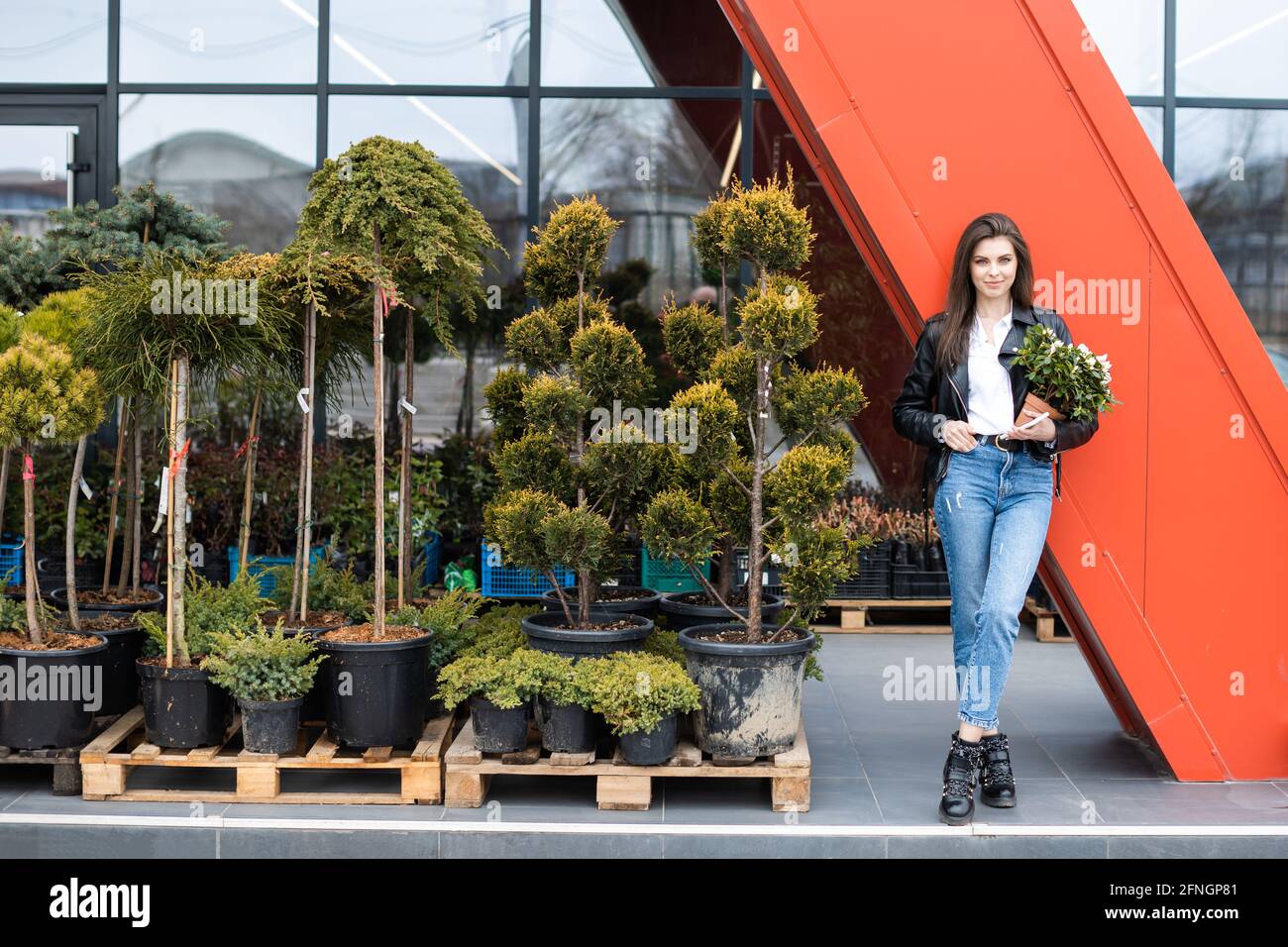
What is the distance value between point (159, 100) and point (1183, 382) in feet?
21.4

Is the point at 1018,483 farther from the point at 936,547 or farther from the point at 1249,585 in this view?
the point at 936,547

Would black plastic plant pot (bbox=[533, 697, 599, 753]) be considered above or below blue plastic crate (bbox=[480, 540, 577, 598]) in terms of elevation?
below

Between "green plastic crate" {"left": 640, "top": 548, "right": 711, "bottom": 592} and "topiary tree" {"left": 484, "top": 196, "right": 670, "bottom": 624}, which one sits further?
"green plastic crate" {"left": 640, "top": 548, "right": 711, "bottom": 592}

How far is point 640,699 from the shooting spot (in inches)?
171

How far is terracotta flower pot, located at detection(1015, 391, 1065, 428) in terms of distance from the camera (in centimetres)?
438

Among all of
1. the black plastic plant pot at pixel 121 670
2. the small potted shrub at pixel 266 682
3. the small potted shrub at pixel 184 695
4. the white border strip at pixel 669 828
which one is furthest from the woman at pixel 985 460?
the black plastic plant pot at pixel 121 670

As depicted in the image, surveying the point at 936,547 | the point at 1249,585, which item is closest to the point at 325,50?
the point at 936,547

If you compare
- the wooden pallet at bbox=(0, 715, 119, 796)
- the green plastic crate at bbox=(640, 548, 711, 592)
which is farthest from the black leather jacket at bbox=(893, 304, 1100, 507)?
the wooden pallet at bbox=(0, 715, 119, 796)

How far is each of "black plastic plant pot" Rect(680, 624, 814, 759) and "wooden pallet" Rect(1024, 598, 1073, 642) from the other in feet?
11.6

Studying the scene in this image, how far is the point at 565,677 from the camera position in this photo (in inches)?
176

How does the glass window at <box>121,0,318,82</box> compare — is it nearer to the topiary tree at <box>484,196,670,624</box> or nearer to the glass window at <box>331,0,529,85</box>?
the glass window at <box>331,0,529,85</box>

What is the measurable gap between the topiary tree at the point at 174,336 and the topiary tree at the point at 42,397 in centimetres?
11

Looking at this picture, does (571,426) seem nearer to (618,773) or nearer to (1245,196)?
(618,773)

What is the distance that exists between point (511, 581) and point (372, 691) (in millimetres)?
3005
